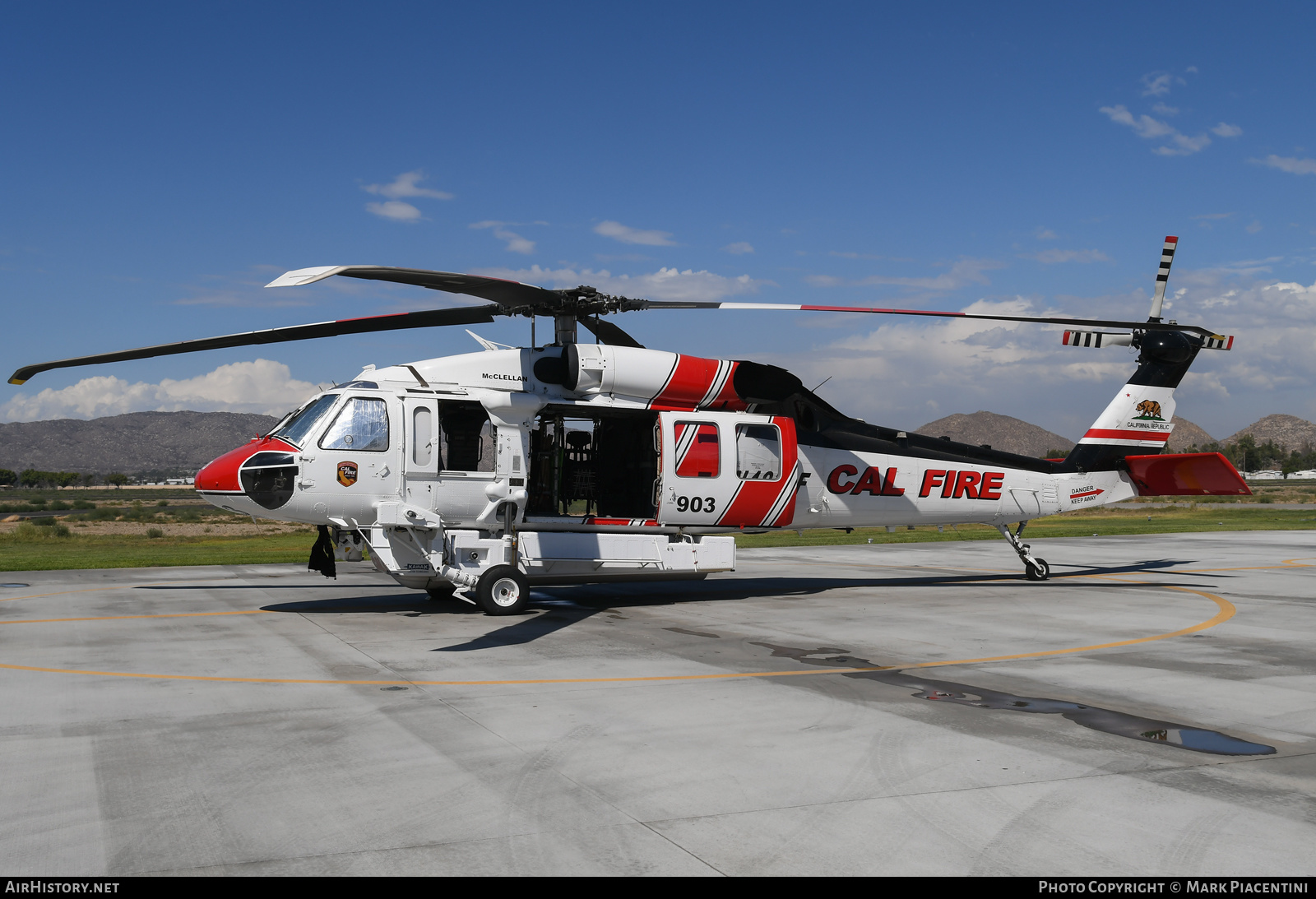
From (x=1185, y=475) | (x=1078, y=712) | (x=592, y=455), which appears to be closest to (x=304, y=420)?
(x=592, y=455)

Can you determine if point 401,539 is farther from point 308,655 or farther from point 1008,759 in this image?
point 1008,759

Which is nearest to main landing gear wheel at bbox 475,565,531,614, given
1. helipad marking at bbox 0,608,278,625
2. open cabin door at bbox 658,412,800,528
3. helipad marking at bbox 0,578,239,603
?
open cabin door at bbox 658,412,800,528

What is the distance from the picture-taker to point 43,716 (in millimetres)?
7785

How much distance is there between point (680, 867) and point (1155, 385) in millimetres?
18765

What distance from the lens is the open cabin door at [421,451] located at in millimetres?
14062

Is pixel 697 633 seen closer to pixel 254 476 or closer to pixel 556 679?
pixel 556 679

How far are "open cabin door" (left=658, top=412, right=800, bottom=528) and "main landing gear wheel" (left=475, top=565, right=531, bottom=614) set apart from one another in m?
2.73

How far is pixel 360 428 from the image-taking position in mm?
13883

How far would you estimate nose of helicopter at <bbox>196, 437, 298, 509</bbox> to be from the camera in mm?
13281

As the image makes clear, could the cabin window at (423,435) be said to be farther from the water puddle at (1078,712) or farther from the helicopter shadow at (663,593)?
the water puddle at (1078,712)

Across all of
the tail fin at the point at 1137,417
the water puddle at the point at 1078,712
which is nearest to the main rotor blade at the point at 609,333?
the water puddle at the point at 1078,712

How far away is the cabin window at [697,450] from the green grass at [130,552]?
13.7 metres

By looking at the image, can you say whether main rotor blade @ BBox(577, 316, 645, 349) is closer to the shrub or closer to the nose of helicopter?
the nose of helicopter

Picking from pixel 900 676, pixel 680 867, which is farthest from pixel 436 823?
pixel 900 676
